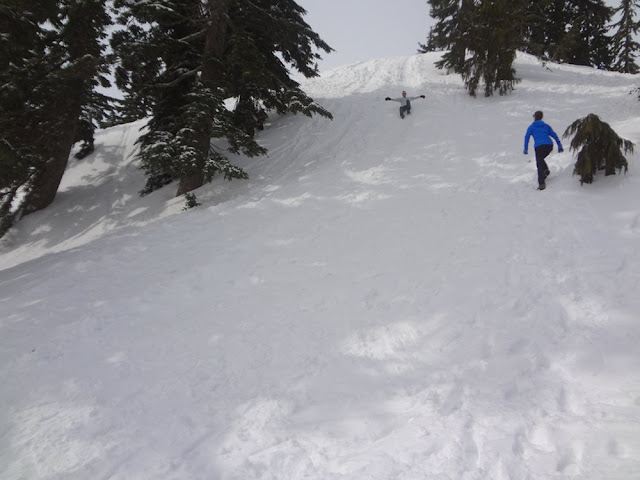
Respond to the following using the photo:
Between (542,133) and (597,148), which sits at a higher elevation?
(542,133)

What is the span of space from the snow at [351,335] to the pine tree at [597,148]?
0.30m

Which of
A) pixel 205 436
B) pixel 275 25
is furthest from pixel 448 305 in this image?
pixel 275 25

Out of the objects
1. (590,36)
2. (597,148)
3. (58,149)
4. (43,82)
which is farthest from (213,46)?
(590,36)

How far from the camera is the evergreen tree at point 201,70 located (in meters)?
10.3

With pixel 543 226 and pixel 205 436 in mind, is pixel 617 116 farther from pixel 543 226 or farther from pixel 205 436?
pixel 205 436

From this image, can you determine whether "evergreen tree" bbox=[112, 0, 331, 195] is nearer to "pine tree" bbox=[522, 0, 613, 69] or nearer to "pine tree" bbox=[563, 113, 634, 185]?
"pine tree" bbox=[563, 113, 634, 185]

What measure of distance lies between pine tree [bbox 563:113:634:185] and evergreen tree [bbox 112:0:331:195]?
23.2ft

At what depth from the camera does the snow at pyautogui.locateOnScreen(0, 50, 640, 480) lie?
3.39 m

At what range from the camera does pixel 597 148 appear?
Result: 6.91 metres

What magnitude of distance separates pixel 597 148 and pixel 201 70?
10.7 meters

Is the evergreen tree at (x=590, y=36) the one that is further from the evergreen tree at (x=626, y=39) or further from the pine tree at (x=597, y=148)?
the pine tree at (x=597, y=148)

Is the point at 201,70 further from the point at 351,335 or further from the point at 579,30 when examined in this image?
the point at 579,30

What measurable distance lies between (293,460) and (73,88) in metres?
15.1

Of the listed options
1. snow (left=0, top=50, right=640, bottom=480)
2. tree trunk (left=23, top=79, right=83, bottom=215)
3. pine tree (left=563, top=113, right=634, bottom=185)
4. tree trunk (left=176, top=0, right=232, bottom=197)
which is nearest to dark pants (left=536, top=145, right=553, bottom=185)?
snow (left=0, top=50, right=640, bottom=480)
